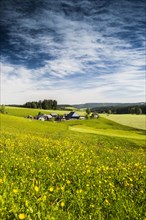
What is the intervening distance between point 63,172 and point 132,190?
2.38m

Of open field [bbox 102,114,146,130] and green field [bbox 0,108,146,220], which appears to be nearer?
green field [bbox 0,108,146,220]

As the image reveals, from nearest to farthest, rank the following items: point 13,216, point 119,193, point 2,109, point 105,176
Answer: point 13,216
point 119,193
point 105,176
point 2,109

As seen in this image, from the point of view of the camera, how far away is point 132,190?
7.95 meters

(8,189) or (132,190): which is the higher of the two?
(8,189)

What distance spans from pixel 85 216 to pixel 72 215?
1.03 feet

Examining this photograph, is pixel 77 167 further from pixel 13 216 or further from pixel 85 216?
pixel 13 216

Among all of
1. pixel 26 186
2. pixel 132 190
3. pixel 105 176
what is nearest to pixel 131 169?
pixel 105 176

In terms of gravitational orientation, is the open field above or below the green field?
below

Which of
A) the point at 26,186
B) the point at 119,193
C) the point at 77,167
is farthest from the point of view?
the point at 77,167

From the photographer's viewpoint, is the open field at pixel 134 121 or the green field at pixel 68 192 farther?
the open field at pixel 134 121

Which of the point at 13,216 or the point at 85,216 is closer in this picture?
the point at 13,216

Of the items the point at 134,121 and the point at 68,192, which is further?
the point at 134,121

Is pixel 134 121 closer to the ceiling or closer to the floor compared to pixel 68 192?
Answer: closer to the floor

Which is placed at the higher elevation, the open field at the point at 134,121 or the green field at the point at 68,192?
the green field at the point at 68,192
